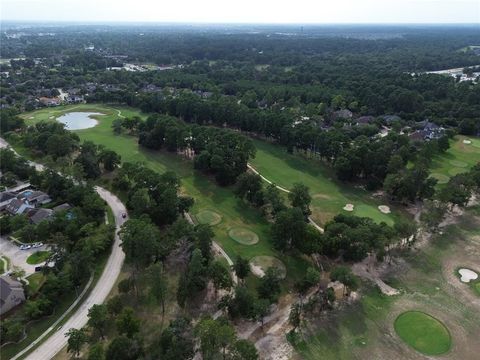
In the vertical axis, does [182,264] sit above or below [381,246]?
below

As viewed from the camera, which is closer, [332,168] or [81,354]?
[81,354]

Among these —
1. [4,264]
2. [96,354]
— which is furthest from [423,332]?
[4,264]

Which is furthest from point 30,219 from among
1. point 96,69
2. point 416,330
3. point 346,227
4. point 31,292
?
point 96,69

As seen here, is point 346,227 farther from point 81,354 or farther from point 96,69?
point 96,69

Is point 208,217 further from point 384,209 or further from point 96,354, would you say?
point 384,209

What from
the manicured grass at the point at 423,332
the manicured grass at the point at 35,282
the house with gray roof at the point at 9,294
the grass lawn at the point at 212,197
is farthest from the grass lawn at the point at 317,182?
the house with gray roof at the point at 9,294

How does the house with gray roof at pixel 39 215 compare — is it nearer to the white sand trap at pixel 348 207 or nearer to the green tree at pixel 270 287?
the green tree at pixel 270 287
